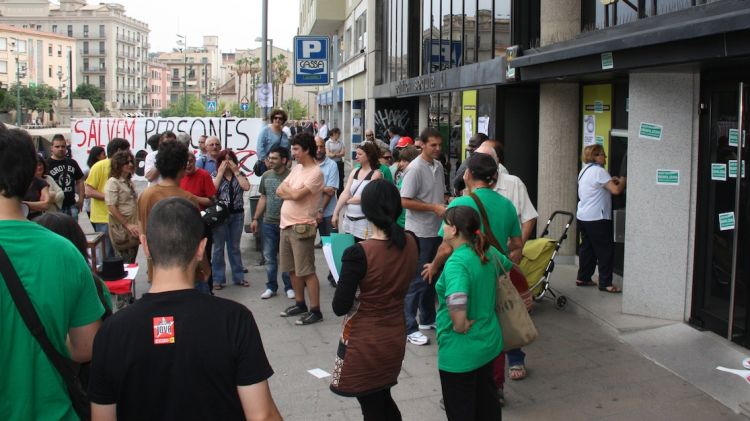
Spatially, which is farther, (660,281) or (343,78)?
(343,78)

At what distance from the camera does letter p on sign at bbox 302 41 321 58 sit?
50.4ft

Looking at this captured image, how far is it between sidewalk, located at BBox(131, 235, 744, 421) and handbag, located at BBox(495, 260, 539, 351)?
3.59ft

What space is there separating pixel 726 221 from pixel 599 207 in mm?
2068

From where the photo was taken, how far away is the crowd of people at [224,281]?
2.51 metres

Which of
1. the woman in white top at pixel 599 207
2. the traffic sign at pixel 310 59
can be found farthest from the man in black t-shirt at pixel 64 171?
the woman in white top at pixel 599 207

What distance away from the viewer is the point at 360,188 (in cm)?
832

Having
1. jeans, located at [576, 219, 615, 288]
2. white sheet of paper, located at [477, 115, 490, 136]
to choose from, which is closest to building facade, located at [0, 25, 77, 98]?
white sheet of paper, located at [477, 115, 490, 136]

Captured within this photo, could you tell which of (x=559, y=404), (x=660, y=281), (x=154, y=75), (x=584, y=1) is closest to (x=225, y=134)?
(x=584, y=1)

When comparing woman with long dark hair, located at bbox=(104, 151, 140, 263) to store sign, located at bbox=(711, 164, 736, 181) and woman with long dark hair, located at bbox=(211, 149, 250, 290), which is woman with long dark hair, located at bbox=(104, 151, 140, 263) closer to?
woman with long dark hair, located at bbox=(211, 149, 250, 290)

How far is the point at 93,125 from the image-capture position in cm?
1479

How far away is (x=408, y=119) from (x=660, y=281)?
1657 cm

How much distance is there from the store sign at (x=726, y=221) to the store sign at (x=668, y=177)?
59 centimetres

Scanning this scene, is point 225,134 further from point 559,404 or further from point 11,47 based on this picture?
point 11,47

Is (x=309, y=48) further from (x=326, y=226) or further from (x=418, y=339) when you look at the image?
(x=418, y=339)
